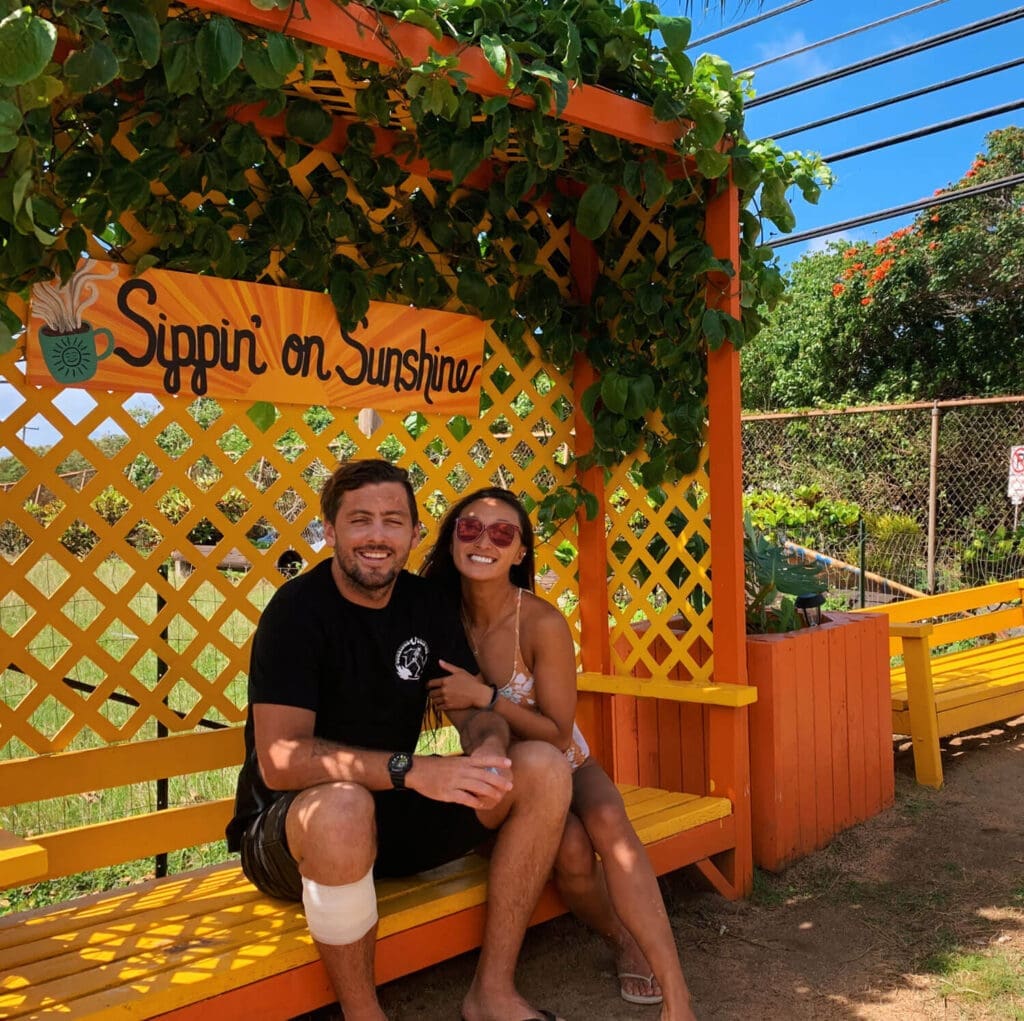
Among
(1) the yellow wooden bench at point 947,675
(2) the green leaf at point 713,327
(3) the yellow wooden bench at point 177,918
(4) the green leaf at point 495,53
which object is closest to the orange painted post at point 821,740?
(3) the yellow wooden bench at point 177,918

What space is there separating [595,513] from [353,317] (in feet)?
3.73

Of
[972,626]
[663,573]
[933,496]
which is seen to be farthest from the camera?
[933,496]

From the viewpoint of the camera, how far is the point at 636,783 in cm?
376

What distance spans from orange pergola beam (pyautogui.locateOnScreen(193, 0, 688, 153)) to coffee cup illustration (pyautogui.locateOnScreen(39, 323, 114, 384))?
0.96 metres

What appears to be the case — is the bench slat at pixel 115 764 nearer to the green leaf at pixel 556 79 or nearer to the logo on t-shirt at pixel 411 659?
the logo on t-shirt at pixel 411 659

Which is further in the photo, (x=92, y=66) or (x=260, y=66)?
(x=260, y=66)

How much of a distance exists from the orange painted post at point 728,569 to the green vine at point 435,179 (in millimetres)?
86

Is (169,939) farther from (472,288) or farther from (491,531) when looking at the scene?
(472,288)

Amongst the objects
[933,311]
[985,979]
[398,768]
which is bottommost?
[985,979]

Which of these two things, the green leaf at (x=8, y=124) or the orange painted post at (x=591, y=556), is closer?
the green leaf at (x=8, y=124)

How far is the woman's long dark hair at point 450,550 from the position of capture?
9.21 ft

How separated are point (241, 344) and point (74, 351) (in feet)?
1.56

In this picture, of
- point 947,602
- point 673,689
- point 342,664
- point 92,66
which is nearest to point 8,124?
point 92,66

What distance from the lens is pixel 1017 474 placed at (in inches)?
294
